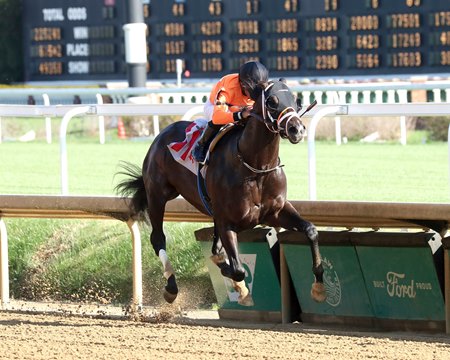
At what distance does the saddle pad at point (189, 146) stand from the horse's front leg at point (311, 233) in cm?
64

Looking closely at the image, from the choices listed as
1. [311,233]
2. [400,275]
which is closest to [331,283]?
[400,275]

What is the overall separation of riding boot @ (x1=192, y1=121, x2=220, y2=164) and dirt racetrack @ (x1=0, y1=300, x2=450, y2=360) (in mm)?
851

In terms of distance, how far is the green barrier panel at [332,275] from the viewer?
6543mm

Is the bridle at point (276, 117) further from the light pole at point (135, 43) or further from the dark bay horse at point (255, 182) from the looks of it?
the light pole at point (135, 43)

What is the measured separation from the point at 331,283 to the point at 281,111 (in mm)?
1176

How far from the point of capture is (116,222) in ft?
28.7

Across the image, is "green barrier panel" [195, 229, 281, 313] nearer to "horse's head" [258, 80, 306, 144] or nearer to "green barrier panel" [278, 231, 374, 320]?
"green barrier panel" [278, 231, 374, 320]

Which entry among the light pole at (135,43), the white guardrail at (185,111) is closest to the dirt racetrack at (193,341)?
the white guardrail at (185,111)

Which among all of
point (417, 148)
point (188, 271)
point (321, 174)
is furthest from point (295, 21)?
point (188, 271)

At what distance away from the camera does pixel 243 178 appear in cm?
627

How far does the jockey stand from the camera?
20.4 ft

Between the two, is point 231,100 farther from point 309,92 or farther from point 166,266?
point 309,92

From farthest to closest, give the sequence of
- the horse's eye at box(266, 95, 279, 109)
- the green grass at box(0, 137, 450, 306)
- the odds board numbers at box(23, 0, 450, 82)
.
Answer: the odds board numbers at box(23, 0, 450, 82) → the green grass at box(0, 137, 450, 306) → the horse's eye at box(266, 95, 279, 109)

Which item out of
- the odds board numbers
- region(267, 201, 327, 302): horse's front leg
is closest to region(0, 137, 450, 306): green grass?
region(267, 201, 327, 302): horse's front leg
